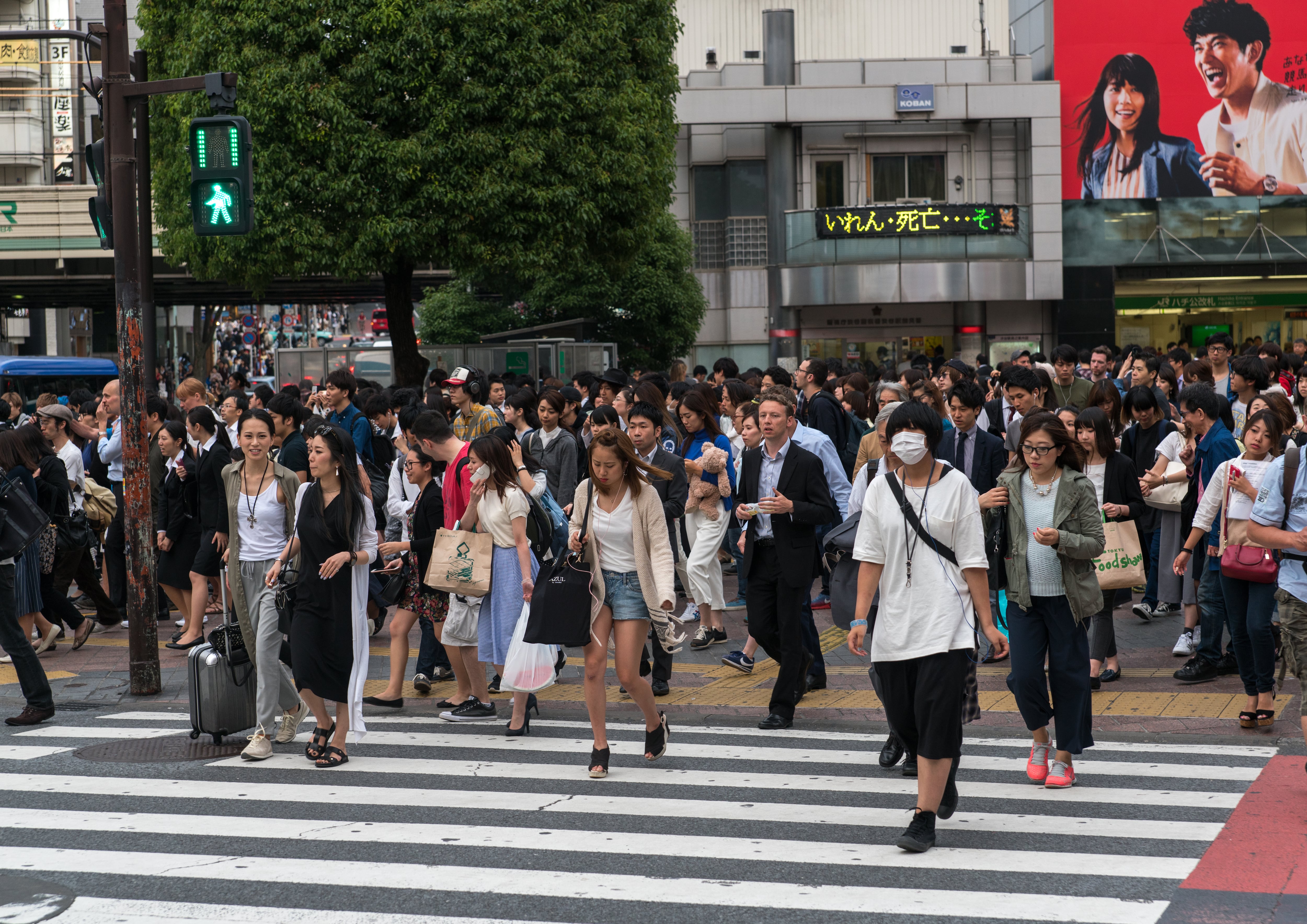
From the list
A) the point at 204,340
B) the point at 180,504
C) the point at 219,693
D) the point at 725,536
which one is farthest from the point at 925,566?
the point at 204,340

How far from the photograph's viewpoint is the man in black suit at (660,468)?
8.66 m

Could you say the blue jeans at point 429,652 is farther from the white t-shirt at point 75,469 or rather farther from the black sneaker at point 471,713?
the white t-shirt at point 75,469

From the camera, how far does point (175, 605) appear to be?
1164 centimetres

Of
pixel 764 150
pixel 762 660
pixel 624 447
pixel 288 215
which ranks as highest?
pixel 764 150

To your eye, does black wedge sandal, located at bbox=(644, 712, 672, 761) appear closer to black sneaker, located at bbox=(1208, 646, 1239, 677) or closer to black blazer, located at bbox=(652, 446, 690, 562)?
black blazer, located at bbox=(652, 446, 690, 562)

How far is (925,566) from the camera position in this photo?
5.86 m

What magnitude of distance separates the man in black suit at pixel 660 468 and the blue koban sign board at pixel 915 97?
29.2 meters

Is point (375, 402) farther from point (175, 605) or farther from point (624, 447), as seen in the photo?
point (624, 447)

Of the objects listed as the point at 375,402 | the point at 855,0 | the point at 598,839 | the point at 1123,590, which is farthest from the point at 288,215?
the point at 855,0

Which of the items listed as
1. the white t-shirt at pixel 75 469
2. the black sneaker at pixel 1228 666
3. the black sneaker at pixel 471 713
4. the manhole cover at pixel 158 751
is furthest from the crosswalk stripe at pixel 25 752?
the black sneaker at pixel 1228 666

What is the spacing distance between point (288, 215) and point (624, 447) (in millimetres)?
15037

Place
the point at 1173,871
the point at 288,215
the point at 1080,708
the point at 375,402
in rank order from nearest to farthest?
the point at 1173,871 → the point at 1080,708 → the point at 375,402 → the point at 288,215

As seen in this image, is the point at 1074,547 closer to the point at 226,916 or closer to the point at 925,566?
the point at 925,566

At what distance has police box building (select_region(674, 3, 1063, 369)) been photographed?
3631 centimetres
